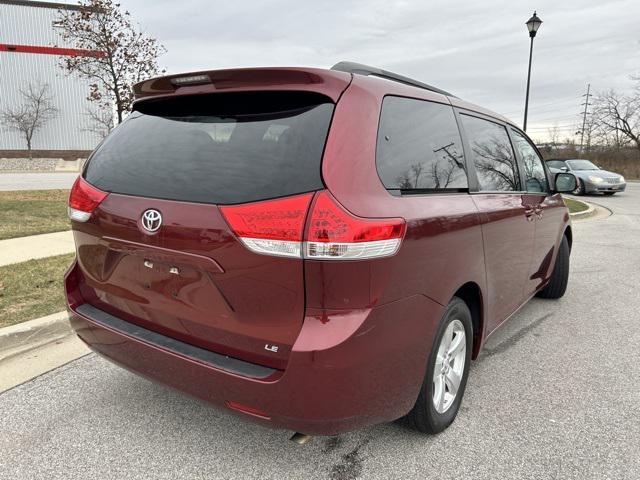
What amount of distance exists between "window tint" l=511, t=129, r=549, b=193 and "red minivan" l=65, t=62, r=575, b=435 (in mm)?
1452

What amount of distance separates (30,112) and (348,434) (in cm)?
4347

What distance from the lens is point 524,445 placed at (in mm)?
2516

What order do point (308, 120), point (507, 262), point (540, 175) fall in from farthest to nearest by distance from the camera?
point (540, 175) < point (507, 262) < point (308, 120)

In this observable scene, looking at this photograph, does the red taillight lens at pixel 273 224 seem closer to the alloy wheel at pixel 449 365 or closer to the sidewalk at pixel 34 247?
the alloy wheel at pixel 449 365

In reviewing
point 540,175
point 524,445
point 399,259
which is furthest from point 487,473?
point 540,175

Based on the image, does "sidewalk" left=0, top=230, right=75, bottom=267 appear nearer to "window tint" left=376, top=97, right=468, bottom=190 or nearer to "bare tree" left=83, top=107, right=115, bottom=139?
"window tint" left=376, top=97, right=468, bottom=190

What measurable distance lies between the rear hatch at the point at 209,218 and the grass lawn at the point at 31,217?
19.0 feet

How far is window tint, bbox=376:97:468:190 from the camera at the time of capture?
2115mm

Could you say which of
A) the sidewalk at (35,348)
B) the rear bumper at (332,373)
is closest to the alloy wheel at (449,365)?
the rear bumper at (332,373)

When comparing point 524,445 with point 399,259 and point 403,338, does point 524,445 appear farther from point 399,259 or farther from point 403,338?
point 399,259

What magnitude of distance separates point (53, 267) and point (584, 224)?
10624 mm

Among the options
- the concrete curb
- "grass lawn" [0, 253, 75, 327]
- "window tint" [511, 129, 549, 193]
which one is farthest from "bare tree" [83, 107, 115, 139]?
"window tint" [511, 129, 549, 193]

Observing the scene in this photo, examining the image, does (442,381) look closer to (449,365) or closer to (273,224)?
(449,365)

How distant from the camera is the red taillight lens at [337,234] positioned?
1.80m
